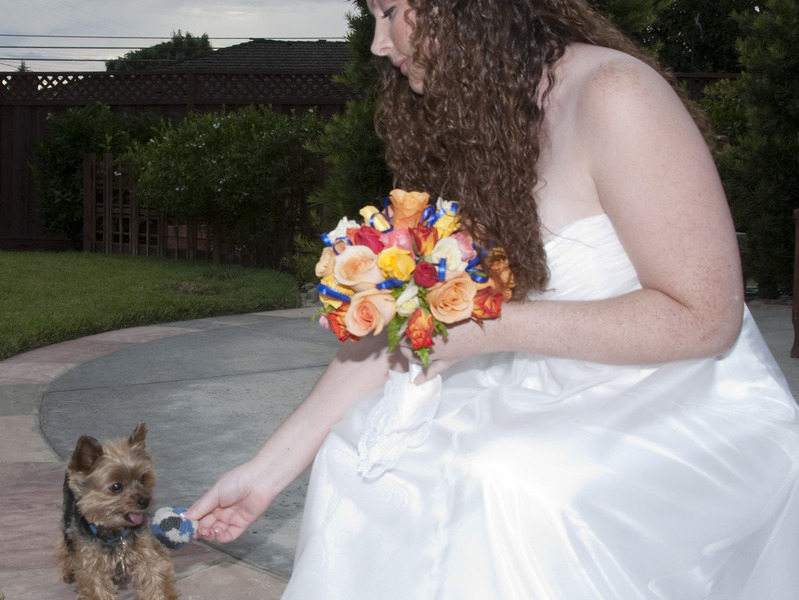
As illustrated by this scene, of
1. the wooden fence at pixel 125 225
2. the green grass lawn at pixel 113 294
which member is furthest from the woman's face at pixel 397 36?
the wooden fence at pixel 125 225

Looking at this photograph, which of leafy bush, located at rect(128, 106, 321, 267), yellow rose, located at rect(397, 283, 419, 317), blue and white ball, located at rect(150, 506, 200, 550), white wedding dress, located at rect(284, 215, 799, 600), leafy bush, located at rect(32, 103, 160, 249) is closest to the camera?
white wedding dress, located at rect(284, 215, 799, 600)

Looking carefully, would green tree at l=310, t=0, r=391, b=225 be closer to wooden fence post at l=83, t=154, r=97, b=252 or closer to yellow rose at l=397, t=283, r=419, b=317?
yellow rose at l=397, t=283, r=419, b=317

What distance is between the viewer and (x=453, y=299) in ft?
6.55

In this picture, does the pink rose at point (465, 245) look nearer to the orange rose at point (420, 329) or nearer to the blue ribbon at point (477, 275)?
the blue ribbon at point (477, 275)

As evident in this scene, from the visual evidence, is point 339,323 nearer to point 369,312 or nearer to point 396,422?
point 369,312

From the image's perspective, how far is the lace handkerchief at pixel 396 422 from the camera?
6.50 ft

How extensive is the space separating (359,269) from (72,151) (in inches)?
571

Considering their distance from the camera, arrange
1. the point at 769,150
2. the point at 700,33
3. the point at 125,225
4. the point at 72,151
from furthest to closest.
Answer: the point at 700,33 < the point at 72,151 < the point at 125,225 < the point at 769,150

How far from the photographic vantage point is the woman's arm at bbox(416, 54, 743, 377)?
1.94 meters

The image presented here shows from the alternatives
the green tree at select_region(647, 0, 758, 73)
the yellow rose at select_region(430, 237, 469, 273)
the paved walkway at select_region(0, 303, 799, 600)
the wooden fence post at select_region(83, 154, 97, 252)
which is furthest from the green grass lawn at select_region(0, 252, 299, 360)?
the green tree at select_region(647, 0, 758, 73)

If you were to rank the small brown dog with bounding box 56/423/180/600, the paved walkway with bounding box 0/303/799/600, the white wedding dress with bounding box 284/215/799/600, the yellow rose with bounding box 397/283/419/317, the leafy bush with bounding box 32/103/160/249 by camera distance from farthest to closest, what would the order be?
the leafy bush with bounding box 32/103/160/249, the paved walkway with bounding box 0/303/799/600, the small brown dog with bounding box 56/423/180/600, the yellow rose with bounding box 397/283/419/317, the white wedding dress with bounding box 284/215/799/600

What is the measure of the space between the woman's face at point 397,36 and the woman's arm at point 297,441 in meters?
0.63

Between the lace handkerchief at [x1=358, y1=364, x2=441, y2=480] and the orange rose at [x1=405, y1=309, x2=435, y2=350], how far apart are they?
112mm

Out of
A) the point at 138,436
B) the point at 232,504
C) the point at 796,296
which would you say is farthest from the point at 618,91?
the point at 796,296
